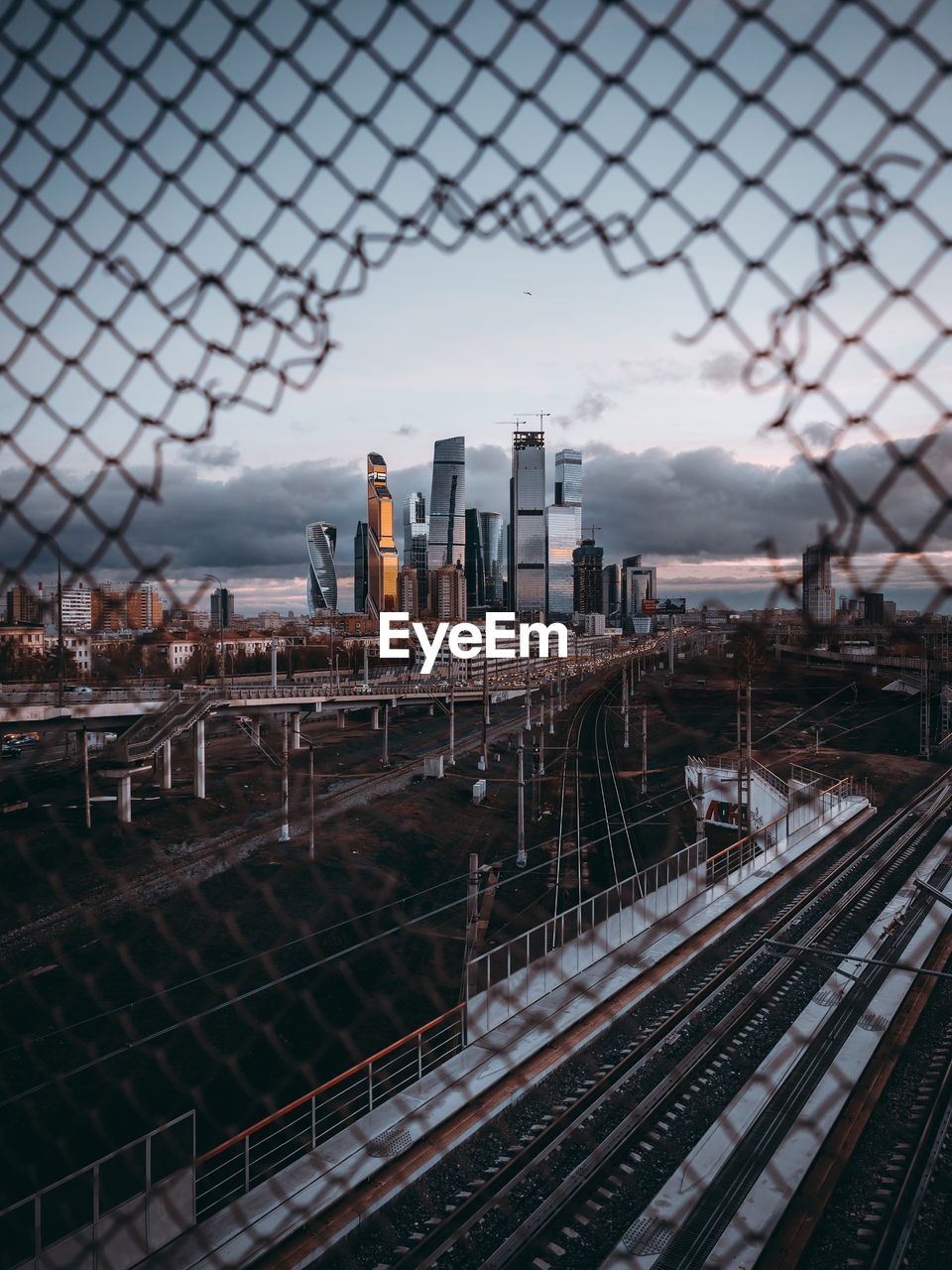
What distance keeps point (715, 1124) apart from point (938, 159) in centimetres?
391

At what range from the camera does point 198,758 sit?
11617 mm

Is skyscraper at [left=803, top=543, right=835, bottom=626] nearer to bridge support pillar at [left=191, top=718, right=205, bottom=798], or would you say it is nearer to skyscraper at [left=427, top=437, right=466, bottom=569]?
bridge support pillar at [left=191, top=718, right=205, bottom=798]

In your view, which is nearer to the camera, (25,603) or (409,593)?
(25,603)

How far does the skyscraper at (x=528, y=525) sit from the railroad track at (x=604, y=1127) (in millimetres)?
55035

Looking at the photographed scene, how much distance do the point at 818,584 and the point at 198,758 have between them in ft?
39.5

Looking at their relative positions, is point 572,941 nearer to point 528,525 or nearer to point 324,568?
point 324,568

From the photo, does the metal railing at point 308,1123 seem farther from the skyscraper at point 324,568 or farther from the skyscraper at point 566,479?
the skyscraper at point 566,479

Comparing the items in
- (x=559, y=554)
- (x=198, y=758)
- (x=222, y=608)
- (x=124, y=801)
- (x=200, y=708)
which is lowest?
(x=124, y=801)

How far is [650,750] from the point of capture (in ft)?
50.4

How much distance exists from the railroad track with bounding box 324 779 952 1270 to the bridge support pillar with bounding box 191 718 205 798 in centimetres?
860

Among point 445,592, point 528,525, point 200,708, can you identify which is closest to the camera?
point 200,708

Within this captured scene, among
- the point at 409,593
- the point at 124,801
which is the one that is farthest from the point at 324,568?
the point at 409,593

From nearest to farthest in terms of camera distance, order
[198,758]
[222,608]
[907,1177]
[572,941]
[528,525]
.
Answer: [222,608] → [907,1177] → [572,941] → [198,758] → [528,525]

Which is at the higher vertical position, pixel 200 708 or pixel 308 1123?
pixel 200 708
